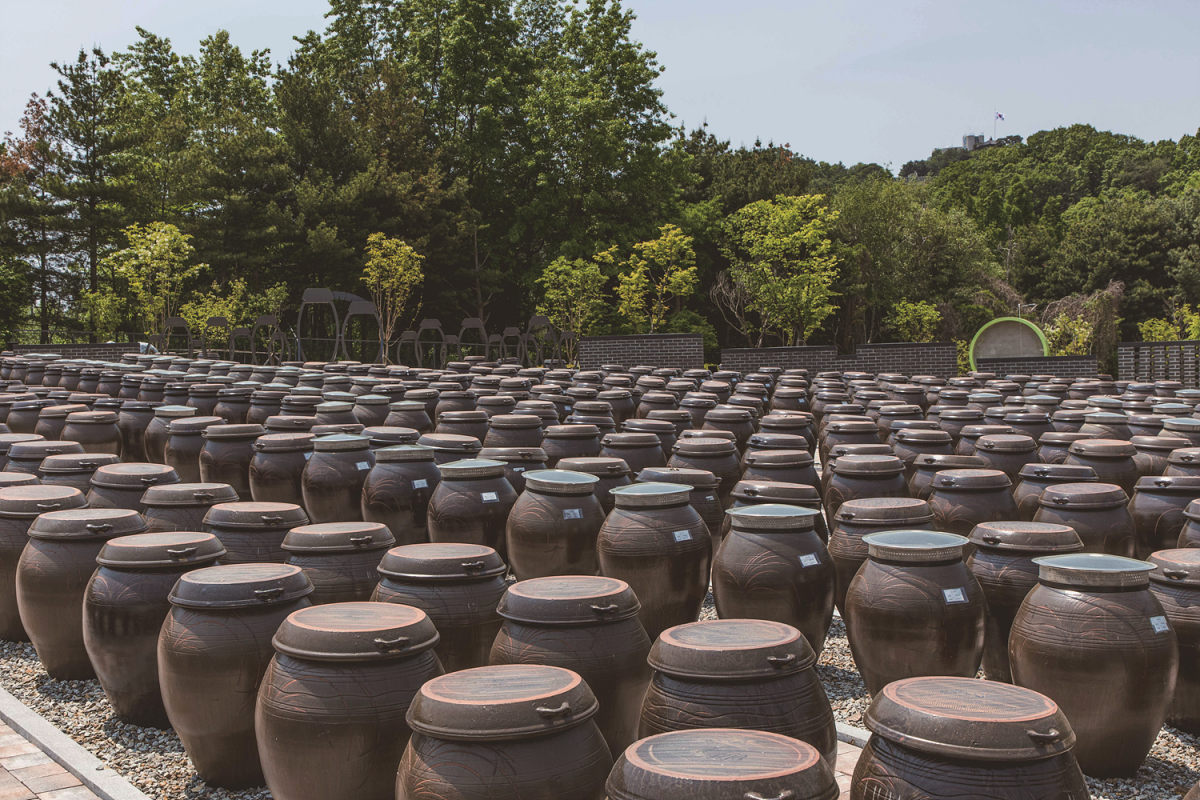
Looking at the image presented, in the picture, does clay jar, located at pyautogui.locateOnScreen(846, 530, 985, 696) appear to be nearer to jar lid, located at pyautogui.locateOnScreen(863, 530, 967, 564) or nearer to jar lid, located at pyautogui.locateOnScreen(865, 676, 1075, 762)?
jar lid, located at pyautogui.locateOnScreen(863, 530, 967, 564)

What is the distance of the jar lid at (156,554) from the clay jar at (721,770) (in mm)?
Answer: 3268

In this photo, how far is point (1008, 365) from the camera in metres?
25.0

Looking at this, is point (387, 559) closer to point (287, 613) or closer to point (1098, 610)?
point (287, 613)

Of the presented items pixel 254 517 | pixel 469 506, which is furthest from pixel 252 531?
pixel 469 506

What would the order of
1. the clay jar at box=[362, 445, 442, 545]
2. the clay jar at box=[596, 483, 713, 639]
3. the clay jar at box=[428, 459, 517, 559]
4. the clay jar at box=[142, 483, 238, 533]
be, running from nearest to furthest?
the clay jar at box=[596, 483, 713, 639] → the clay jar at box=[142, 483, 238, 533] → the clay jar at box=[428, 459, 517, 559] → the clay jar at box=[362, 445, 442, 545]

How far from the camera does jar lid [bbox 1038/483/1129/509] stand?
639cm

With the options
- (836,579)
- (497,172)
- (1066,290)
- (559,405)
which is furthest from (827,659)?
(1066,290)

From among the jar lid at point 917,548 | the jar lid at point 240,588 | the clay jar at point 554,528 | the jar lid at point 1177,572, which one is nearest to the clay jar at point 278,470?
the clay jar at point 554,528

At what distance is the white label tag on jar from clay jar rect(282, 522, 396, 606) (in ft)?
10.6

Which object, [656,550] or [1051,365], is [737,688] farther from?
[1051,365]

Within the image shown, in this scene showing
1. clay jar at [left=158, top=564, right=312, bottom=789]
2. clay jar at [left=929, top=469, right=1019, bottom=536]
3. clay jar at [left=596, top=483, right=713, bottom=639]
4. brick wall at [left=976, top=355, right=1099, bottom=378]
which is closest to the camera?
clay jar at [left=158, top=564, right=312, bottom=789]

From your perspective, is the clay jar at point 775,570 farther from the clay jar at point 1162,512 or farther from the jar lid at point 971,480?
Answer: the clay jar at point 1162,512

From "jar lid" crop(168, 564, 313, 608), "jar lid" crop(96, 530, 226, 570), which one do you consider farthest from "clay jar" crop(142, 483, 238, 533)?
"jar lid" crop(168, 564, 313, 608)

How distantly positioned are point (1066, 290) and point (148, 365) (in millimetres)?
41948
